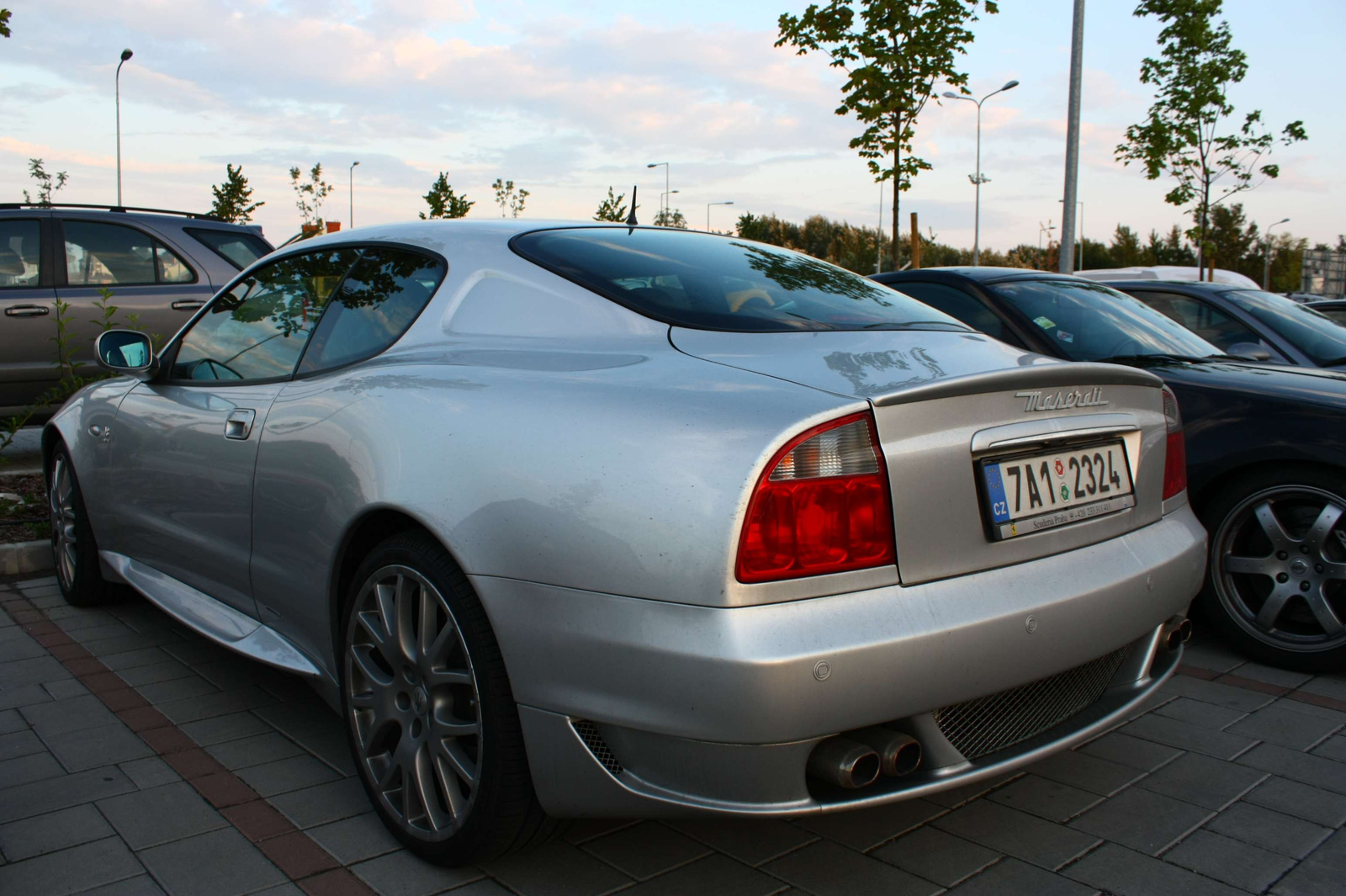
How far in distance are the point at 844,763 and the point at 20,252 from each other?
25.9 feet

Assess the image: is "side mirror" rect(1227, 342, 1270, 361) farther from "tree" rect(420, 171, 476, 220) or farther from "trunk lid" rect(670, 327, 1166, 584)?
"tree" rect(420, 171, 476, 220)

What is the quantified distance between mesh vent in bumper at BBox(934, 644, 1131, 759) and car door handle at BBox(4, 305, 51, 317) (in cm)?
763

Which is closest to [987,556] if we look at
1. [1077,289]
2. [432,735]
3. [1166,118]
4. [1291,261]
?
[432,735]

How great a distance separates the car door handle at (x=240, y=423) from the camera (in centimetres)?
309

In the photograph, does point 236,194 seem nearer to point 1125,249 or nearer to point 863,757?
point 863,757

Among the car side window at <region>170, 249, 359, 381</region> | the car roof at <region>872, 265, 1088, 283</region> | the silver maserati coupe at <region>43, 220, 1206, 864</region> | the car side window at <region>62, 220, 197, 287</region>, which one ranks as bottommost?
the silver maserati coupe at <region>43, 220, 1206, 864</region>

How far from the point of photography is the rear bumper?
1895 millimetres

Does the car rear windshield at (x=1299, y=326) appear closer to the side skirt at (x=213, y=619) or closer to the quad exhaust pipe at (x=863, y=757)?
the quad exhaust pipe at (x=863, y=757)

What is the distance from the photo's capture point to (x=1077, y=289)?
17.3 ft

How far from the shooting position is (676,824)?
2.70m

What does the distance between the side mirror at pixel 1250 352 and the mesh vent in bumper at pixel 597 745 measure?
3.92 m

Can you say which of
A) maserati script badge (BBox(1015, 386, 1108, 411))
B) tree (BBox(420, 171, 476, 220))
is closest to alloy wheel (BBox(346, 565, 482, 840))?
maserati script badge (BBox(1015, 386, 1108, 411))

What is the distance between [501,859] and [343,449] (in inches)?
40.5

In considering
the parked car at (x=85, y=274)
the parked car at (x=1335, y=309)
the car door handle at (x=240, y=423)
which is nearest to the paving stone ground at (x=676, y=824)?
the car door handle at (x=240, y=423)
